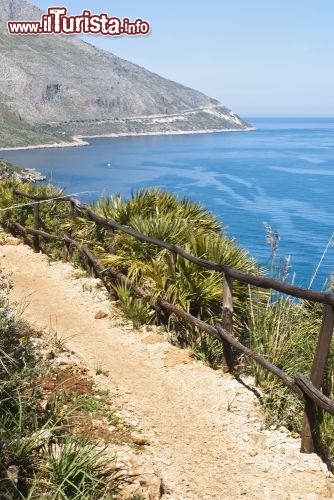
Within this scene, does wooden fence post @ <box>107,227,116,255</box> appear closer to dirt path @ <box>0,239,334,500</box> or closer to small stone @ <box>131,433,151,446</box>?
dirt path @ <box>0,239,334,500</box>

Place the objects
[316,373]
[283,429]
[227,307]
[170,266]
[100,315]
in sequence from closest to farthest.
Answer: [316,373] < [283,429] < [227,307] < [170,266] < [100,315]

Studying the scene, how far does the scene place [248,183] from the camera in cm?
11462

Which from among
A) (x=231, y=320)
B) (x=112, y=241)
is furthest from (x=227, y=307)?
(x=112, y=241)

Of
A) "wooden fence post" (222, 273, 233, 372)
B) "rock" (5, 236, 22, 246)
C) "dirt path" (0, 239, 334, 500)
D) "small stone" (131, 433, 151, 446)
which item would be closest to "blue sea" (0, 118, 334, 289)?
"rock" (5, 236, 22, 246)

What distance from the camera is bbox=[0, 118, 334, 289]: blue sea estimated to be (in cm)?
6744

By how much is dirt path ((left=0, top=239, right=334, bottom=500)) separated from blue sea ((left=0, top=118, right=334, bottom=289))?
73.7 ft

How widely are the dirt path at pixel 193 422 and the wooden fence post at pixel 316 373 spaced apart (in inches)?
5.0

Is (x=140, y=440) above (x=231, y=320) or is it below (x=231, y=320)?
below

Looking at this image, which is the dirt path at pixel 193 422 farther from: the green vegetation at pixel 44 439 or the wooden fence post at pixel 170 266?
the wooden fence post at pixel 170 266

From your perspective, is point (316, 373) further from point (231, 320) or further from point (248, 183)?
point (248, 183)

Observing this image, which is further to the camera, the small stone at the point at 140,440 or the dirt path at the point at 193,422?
the small stone at the point at 140,440

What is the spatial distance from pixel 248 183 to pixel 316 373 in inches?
4416

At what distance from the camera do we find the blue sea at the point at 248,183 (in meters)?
67.4

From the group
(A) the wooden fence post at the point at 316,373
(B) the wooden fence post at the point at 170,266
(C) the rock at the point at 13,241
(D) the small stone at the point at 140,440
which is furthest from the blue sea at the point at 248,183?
(D) the small stone at the point at 140,440
